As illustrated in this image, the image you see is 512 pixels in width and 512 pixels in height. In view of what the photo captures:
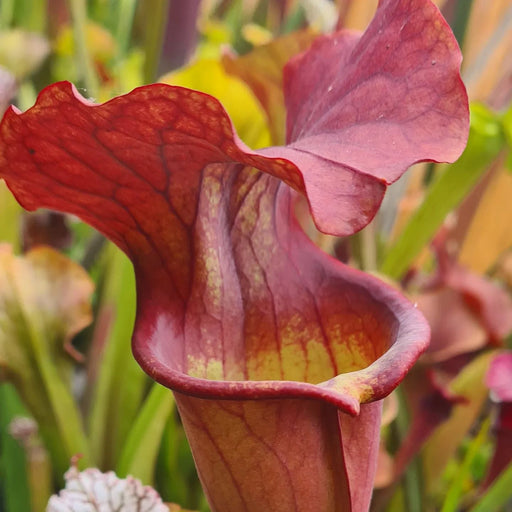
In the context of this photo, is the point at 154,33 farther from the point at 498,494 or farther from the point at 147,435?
the point at 498,494

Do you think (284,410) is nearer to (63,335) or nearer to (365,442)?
(365,442)

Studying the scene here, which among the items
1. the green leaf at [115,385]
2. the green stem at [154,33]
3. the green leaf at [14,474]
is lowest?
the green leaf at [14,474]

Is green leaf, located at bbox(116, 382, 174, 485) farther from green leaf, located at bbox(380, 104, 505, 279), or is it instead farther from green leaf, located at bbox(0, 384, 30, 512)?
green leaf, located at bbox(380, 104, 505, 279)

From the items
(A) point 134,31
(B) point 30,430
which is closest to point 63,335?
(B) point 30,430

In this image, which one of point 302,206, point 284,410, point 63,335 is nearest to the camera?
point 284,410

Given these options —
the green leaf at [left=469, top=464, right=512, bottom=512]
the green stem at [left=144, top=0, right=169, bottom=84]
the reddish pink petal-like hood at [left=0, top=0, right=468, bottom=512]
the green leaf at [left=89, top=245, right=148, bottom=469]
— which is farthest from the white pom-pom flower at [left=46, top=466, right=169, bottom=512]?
the green stem at [left=144, top=0, right=169, bottom=84]

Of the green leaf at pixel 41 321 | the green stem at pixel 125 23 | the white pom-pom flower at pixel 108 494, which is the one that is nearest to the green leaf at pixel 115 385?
the green leaf at pixel 41 321

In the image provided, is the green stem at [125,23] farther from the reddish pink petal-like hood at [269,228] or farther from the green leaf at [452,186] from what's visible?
the reddish pink petal-like hood at [269,228]
